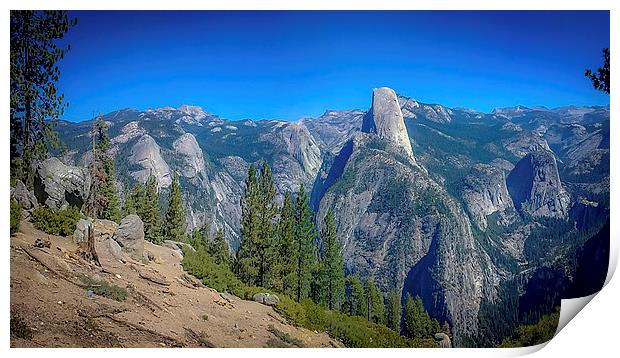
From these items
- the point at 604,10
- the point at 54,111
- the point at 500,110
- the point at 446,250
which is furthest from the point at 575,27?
the point at 446,250

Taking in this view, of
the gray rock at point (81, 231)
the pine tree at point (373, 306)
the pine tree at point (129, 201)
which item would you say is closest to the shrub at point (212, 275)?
the gray rock at point (81, 231)

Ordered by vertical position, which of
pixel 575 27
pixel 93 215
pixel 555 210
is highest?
pixel 575 27

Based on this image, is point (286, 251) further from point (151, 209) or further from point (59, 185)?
point (59, 185)

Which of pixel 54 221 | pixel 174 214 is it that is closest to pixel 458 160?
pixel 174 214

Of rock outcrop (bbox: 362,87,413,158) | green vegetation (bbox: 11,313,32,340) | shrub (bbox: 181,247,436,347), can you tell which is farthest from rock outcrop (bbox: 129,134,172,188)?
rock outcrop (bbox: 362,87,413,158)

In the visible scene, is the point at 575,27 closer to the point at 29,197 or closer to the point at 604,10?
the point at 604,10
